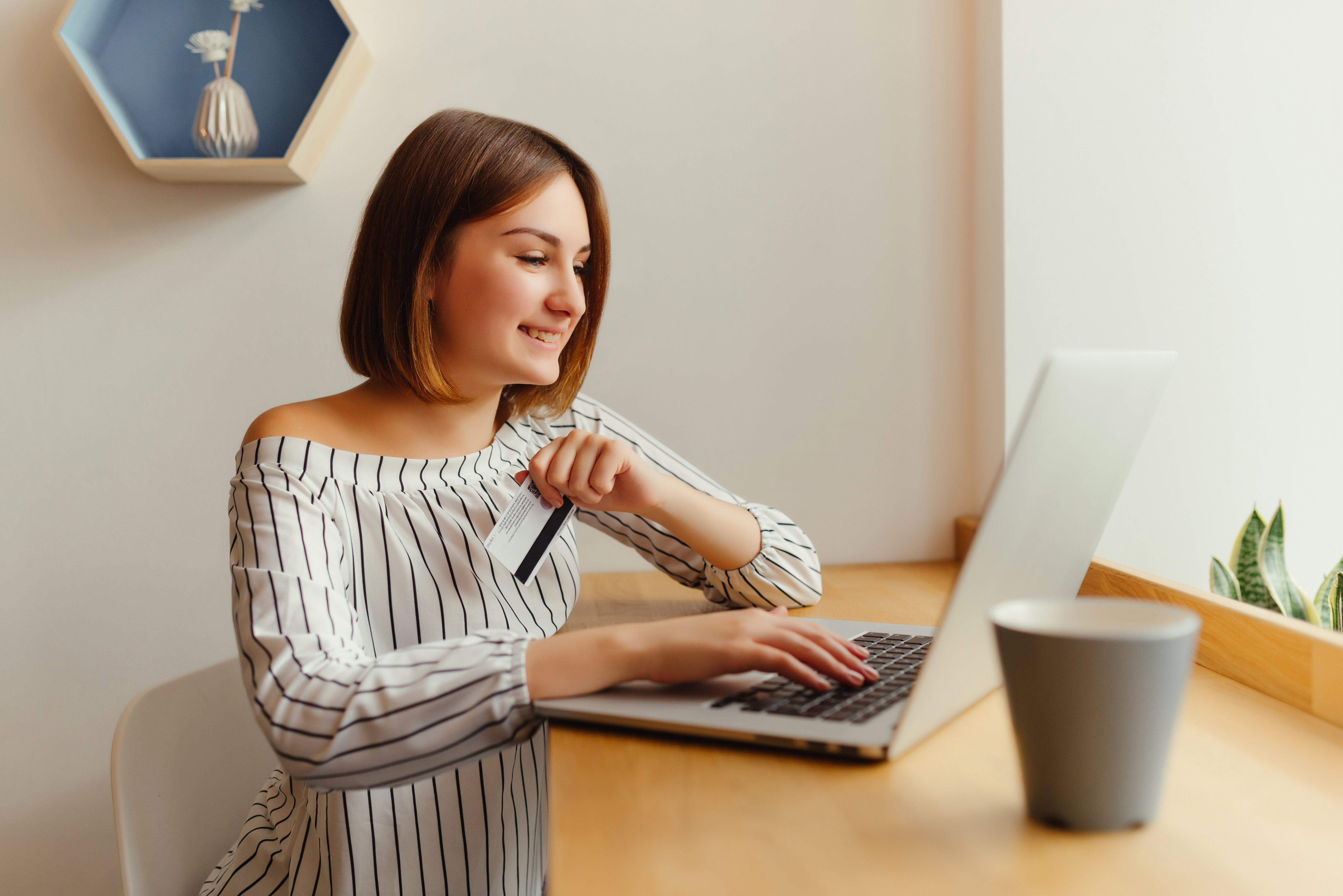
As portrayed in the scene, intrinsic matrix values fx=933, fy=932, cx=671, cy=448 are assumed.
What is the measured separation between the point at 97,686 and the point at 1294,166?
1.98 metres

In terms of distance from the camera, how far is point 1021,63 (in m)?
1.39

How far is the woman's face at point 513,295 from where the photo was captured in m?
1.01

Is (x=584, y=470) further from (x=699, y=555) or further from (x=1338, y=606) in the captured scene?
(x=1338, y=606)

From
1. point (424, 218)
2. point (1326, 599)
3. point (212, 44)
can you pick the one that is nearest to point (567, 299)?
point (424, 218)

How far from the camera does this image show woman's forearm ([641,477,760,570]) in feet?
3.53

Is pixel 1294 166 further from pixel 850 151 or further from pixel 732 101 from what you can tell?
pixel 732 101

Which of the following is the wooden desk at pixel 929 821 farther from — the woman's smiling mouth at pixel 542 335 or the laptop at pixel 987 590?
the woman's smiling mouth at pixel 542 335

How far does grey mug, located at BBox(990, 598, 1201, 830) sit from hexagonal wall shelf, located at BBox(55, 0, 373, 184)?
4.08 feet

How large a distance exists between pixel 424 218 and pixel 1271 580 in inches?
40.5

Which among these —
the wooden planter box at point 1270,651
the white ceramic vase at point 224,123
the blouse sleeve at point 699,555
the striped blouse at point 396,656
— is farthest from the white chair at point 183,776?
the wooden planter box at point 1270,651

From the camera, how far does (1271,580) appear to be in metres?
1.06

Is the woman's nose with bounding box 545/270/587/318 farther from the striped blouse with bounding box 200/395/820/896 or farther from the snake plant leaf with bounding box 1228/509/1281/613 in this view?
the snake plant leaf with bounding box 1228/509/1281/613

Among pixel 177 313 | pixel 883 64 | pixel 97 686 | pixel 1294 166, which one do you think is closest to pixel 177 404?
pixel 177 313

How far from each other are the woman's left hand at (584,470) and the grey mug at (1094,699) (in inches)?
20.5
